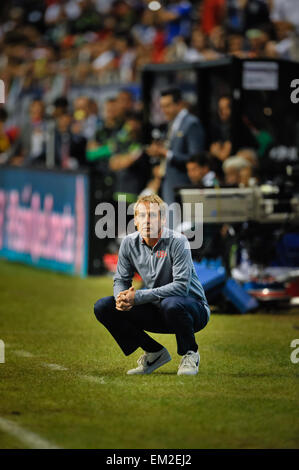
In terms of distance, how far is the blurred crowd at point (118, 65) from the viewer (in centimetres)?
1370

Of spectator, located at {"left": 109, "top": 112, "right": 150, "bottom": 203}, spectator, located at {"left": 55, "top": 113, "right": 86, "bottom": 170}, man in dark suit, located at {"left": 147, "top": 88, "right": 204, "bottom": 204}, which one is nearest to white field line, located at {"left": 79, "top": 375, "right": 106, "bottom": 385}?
man in dark suit, located at {"left": 147, "top": 88, "right": 204, "bottom": 204}

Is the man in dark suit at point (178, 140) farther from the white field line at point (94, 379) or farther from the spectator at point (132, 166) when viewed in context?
the white field line at point (94, 379)

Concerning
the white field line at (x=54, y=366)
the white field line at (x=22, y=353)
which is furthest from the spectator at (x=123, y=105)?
the white field line at (x=54, y=366)

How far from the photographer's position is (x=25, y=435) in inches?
214

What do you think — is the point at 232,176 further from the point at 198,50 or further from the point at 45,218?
the point at 198,50

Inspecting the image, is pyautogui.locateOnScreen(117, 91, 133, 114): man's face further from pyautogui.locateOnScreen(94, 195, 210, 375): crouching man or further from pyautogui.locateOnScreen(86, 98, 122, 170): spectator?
pyautogui.locateOnScreen(94, 195, 210, 375): crouching man

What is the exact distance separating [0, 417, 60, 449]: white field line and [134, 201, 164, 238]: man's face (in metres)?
1.72

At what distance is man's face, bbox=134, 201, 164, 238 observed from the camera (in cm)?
682

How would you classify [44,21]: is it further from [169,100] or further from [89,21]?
[169,100]

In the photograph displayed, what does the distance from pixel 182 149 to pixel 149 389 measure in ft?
20.1

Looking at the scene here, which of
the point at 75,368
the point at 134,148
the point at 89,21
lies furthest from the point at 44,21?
the point at 75,368

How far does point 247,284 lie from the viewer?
11.2 metres

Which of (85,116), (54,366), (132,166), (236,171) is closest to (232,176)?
(236,171)

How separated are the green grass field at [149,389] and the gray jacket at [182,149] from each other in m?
2.35
